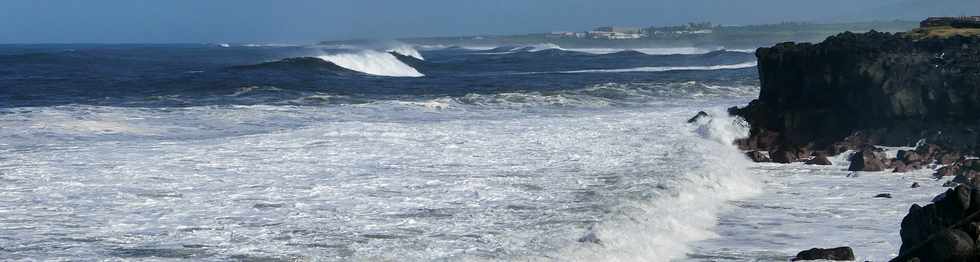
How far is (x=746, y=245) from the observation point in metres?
13.4

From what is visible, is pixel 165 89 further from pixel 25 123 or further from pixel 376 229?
pixel 376 229

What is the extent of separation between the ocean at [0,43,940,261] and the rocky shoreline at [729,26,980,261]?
2.63ft

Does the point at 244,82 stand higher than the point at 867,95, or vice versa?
the point at 867,95

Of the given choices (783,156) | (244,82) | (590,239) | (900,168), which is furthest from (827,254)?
(244,82)

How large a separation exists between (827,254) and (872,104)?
43.9 feet

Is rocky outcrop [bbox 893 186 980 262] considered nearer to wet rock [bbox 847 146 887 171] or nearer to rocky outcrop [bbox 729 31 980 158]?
wet rock [bbox 847 146 887 171]

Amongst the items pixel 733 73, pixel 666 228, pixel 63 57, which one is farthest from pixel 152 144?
pixel 63 57

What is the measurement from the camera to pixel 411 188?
17.1 metres

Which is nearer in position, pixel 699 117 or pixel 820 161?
pixel 820 161

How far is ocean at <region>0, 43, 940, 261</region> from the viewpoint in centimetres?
1302

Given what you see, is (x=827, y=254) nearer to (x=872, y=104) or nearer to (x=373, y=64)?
(x=872, y=104)

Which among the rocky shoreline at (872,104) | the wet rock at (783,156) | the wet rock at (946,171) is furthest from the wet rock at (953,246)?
the wet rock at (783,156)

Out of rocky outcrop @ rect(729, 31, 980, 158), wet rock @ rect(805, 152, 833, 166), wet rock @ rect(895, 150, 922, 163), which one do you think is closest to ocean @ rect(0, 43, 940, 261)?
wet rock @ rect(805, 152, 833, 166)

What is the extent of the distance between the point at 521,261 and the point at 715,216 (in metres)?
4.17
